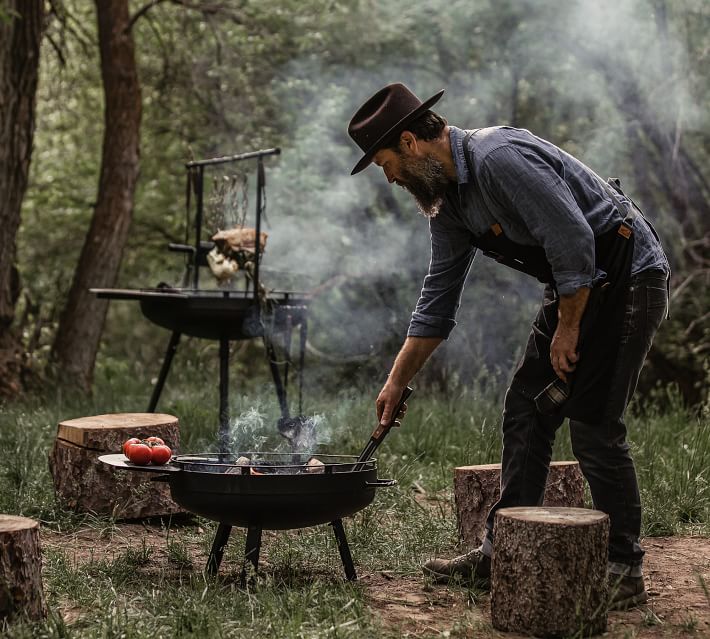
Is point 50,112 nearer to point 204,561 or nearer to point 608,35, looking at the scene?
point 608,35

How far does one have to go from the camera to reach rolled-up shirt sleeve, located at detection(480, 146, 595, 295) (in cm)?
342

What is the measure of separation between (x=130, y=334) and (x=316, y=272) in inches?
217

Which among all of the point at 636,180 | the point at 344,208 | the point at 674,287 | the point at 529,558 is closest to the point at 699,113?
the point at 636,180

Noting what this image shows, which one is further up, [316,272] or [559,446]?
[316,272]

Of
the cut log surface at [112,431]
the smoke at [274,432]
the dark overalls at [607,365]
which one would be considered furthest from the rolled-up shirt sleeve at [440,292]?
the cut log surface at [112,431]

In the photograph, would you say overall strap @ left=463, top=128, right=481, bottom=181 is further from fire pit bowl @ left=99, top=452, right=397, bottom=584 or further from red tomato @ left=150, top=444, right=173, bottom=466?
red tomato @ left=150, top=444, right=173, bottom=466

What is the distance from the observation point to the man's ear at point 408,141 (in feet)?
12.1

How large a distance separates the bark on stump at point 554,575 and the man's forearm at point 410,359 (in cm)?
85

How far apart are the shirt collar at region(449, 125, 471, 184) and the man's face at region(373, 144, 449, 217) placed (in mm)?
65

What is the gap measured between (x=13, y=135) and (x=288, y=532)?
4.92 m

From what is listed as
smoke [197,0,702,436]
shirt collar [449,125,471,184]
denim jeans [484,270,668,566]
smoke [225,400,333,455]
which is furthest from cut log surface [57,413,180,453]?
smoke [197,0,702,436]

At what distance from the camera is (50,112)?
1298 cm

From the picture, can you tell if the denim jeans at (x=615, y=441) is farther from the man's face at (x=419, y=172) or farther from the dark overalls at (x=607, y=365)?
the man's face at (x=419, y=172)

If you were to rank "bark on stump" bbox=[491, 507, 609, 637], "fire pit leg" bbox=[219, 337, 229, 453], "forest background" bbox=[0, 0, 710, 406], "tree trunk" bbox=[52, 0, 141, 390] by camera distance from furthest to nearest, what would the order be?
"forest background" bbox=[0, 0, 710, 406], "tree trunk" bbox=[52, 0, 141, 390], "fire pit leg" bbox=[219, 337, 229, 453], "bark on stump" bbox=[491, 507, 609, 637]
